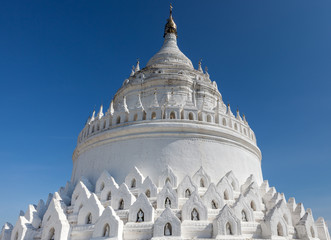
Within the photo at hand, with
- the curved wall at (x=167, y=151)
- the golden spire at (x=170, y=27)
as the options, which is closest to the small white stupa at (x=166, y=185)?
the curved wall at (x=167, y=151)

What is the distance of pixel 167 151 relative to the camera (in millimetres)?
15961

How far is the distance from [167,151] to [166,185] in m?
2.79

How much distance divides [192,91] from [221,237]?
1187cm

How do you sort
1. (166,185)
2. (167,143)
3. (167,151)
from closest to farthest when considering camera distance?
(166,185)
(167,151)
(167,143)

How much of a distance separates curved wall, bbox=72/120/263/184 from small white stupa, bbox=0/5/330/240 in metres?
0.06

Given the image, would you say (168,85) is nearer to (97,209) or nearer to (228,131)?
(228,131)

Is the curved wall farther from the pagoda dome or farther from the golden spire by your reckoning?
the golden spire

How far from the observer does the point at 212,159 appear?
16.2 metres

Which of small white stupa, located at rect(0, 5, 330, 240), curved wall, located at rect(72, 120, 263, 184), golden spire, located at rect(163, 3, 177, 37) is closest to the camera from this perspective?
small white stupa, located at rect(0, 5, 330, 240)

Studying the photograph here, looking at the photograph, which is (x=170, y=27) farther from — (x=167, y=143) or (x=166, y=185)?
(x=166, y=185)

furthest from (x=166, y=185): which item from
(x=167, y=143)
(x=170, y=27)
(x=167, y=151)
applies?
(x=170, y=27)

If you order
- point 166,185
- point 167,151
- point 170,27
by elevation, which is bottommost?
point 166,185

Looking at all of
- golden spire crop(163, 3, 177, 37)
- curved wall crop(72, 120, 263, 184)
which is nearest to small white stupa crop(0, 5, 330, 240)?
curved wall crop(72, 120, 263, 184)

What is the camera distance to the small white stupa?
12284mm
